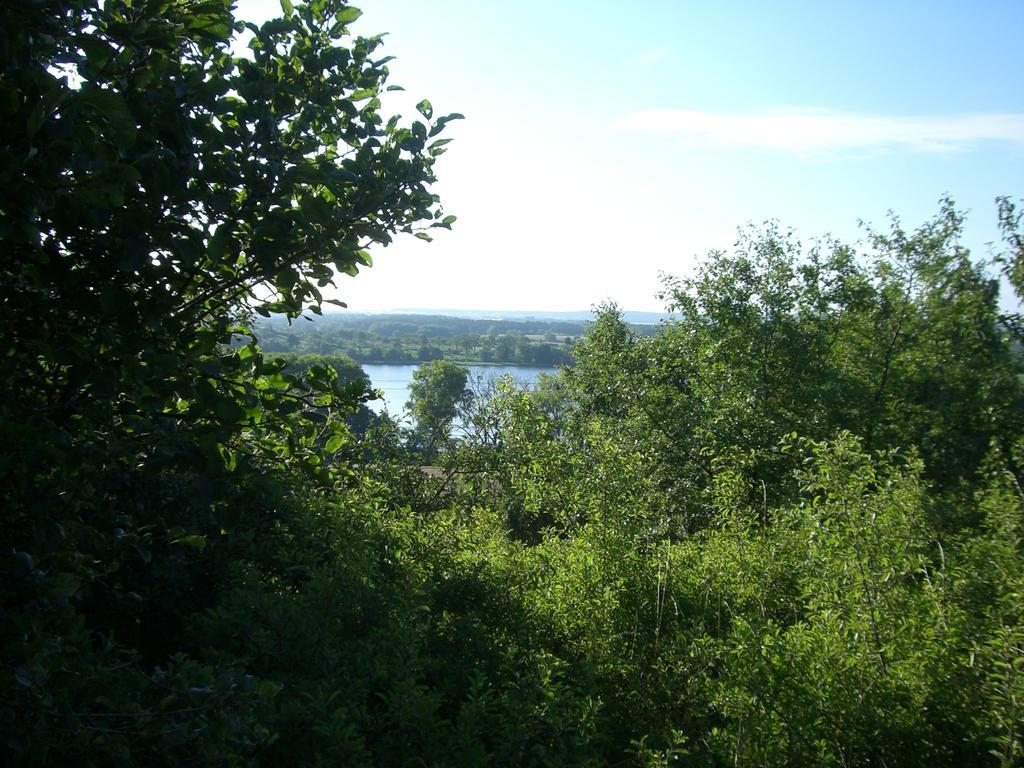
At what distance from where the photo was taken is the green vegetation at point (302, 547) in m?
1.96

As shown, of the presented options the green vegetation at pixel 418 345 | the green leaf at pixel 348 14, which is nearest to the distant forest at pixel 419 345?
the green vegetation at pixel 418 345

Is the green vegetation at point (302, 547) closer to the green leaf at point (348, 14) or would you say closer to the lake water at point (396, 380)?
the green leaf at point (348, 14)

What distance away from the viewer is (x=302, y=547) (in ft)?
14.0

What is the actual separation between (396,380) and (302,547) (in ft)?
39.4

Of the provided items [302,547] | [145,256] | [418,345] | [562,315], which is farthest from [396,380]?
[562,315]

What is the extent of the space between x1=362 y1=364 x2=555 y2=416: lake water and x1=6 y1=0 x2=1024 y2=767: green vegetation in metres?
0.64

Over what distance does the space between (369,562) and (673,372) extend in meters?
11.1

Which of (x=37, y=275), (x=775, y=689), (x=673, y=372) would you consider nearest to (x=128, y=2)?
(x=37, y=275)

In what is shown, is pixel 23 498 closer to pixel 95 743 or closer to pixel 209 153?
pixel 95 743

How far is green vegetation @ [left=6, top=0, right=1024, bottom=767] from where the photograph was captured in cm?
196

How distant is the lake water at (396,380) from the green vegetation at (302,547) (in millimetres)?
643

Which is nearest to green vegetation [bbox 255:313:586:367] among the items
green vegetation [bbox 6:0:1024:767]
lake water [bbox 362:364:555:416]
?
lake water [bbox 362:364:555:416]

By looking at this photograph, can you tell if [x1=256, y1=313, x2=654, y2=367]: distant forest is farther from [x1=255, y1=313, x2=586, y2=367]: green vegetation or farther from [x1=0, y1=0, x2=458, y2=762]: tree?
[x1=0, y1=0, x2=458, y2=762]: tree

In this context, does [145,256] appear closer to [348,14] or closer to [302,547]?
[348,14]
